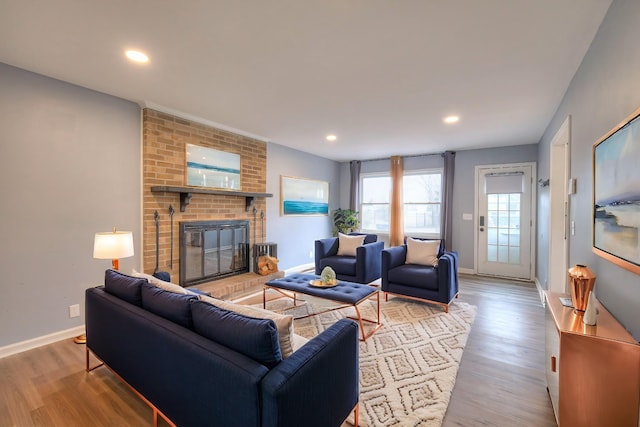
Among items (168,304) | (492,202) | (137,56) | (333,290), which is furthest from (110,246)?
(492,202)

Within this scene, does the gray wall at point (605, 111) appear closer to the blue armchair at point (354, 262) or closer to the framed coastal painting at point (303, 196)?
the blue armchair at point (354, 262)

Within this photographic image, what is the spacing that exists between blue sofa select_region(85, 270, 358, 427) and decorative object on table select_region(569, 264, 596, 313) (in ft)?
4.19

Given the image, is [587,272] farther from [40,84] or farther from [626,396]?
[40,84]

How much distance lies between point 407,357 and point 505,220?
405 centimetres

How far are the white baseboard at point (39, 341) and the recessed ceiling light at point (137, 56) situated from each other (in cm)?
261

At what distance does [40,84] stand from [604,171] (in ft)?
14.2

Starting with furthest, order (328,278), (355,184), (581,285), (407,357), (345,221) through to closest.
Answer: (355,184) → (345,221) → (328,278) → (407,357) → (581,285)

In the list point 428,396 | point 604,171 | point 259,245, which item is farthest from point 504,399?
point 259,245

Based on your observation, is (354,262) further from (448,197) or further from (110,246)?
(110,246)

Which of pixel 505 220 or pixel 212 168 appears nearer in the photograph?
pixel 212 168

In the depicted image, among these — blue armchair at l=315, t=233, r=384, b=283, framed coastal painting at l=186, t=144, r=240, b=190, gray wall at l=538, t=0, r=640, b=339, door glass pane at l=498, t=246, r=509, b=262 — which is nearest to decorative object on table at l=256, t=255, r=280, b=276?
blue armchair at l=315, t=233, r=384, b=283

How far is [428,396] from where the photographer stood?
197cm

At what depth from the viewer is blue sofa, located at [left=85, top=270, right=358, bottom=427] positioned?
114 cm

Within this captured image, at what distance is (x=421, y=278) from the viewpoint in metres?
3.60
